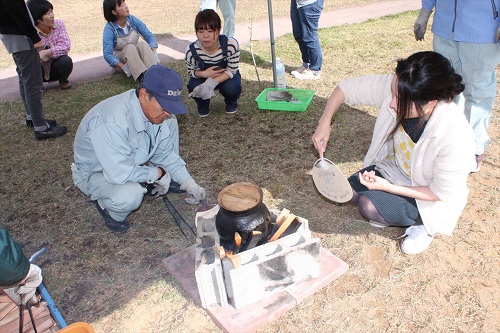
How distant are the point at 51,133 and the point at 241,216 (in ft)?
10.8

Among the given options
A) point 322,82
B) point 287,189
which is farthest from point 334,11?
point 287,189

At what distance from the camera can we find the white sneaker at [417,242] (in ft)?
9.29

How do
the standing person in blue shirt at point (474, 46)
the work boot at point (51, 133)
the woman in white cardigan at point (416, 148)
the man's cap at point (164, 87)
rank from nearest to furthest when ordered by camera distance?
the woman in white cardigan at point (416, 148), the man's cap at point (164, 87), the standing person in blue shirt at point (474, 46), the work boot at point (51, 133)

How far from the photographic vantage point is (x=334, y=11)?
10.3m

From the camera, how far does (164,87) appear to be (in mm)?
2688

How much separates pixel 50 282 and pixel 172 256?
2.75 feet

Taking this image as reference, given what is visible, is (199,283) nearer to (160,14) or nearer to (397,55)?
(397,55)

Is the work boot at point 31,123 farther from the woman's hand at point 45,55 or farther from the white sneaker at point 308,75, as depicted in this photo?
the white sneaker at point 308,75

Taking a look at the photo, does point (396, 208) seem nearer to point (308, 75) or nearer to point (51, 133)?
point (308, 75)

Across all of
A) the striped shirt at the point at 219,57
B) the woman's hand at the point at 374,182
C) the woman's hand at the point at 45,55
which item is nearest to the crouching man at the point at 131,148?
the woman's hand at the point at 374,182

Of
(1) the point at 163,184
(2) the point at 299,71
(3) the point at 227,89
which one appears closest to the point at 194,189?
(1) the point at 163,184

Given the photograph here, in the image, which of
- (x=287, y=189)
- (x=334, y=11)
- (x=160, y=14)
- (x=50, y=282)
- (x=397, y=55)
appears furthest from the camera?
(x=160, y=14)

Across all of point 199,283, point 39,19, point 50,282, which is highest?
point 39,19

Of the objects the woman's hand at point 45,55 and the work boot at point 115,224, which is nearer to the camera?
the work boot at point 115,224
